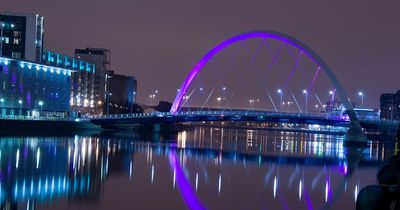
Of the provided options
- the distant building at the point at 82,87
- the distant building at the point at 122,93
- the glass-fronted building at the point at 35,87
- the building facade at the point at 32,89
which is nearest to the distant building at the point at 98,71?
the distant building at the point at 82,87

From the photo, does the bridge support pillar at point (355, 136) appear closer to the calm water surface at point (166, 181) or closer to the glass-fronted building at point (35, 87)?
the calm water surface at point (166, 181)

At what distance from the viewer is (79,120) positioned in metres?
87.3

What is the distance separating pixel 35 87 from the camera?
9094cm

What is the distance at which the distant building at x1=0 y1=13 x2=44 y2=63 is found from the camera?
87.9m

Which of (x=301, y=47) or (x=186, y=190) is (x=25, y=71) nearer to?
(x=301, y=47)

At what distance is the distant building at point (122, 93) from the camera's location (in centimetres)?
14448

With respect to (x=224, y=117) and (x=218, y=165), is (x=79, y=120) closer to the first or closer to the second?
(x=224, y=117)

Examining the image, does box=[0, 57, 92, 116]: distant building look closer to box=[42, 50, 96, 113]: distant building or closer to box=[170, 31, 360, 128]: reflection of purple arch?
box=[42, 50, 96, 113]: distant building

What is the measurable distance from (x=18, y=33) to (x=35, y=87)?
791 centimetres

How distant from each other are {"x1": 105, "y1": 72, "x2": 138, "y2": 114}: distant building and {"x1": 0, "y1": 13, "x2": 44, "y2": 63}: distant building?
5274 cm

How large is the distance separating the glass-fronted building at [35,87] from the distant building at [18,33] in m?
2.20

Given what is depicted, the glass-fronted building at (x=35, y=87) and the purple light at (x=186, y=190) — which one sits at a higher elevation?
the glass-fronted building at (x=35, y=87)

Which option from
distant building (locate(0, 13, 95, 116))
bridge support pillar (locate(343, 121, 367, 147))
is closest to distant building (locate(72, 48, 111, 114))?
distant building (locate(0, 13, 95, 116))

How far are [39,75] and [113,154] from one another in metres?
45.9
